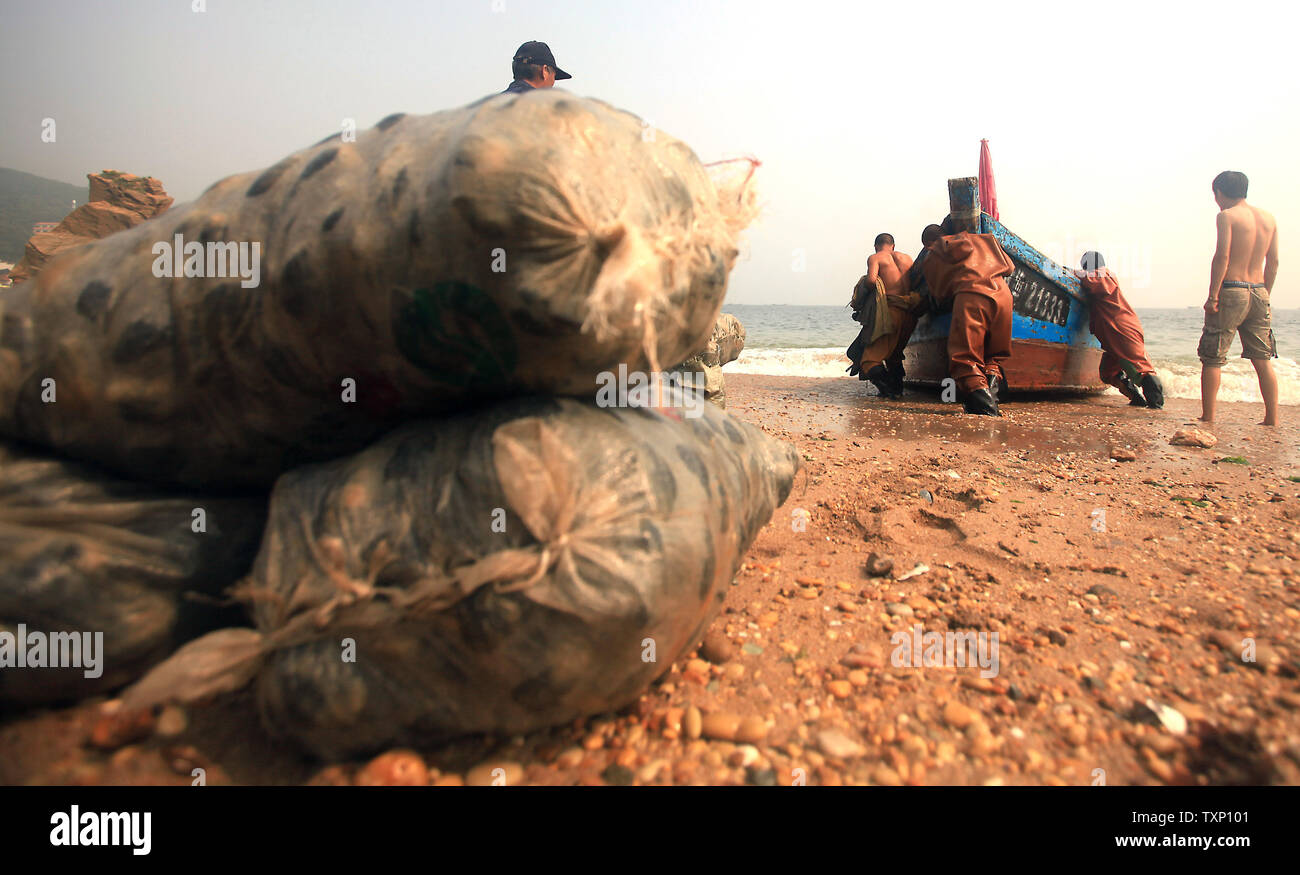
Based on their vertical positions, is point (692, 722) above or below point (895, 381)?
below

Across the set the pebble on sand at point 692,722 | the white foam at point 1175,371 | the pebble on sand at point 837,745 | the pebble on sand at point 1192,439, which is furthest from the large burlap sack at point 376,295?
the white foam at point 1175,371

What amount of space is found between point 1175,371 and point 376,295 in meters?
14.6

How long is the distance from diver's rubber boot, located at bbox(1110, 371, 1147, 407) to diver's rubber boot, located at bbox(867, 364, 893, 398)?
2.56m

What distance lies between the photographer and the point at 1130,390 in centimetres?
735

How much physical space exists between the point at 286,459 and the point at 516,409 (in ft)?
2.00

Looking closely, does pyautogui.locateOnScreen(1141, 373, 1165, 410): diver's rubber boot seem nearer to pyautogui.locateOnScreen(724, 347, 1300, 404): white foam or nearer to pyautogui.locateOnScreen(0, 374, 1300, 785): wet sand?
pyautogui.locateOnScreen(724, 347, 1300, 404): white foam

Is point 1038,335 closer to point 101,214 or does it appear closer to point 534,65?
point 534,65

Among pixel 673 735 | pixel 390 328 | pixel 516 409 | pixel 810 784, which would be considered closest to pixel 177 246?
pixel 390 328

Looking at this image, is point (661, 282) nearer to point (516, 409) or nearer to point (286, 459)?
point (516, 409)

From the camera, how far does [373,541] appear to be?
3.88 feet

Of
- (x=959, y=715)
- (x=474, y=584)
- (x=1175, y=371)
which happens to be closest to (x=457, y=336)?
(x=474, y=584)

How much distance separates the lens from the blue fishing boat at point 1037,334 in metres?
6.97

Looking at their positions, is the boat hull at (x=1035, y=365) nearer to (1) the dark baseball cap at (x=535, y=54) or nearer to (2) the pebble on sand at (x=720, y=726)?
(1) the dark baseball cap at (x=535, y=54)

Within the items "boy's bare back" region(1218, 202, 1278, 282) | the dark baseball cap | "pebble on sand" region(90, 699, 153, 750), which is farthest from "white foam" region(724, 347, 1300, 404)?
"pebble on sand" region(90, 699, 153, 750)
